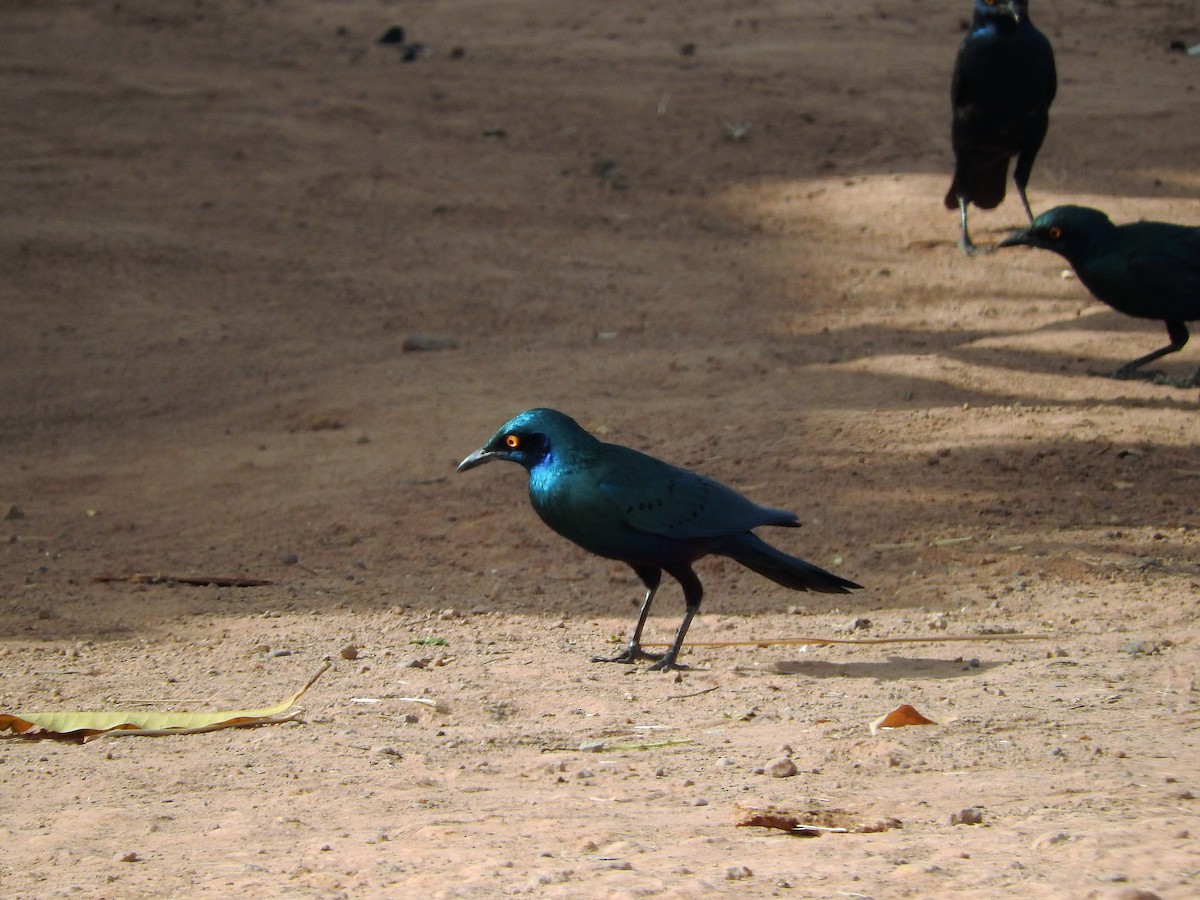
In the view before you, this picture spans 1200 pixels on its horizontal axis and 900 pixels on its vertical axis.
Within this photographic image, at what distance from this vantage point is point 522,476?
675 cm

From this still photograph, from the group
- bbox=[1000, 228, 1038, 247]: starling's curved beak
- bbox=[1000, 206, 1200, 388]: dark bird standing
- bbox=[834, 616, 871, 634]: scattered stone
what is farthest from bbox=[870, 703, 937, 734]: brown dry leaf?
bbox=[1000, 228, 1038, 247]: starling's curved beak

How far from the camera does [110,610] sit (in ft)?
17.7

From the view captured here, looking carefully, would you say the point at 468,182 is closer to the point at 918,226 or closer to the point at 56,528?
the point at 918,226

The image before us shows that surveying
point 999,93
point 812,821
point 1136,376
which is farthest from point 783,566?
point 999,93

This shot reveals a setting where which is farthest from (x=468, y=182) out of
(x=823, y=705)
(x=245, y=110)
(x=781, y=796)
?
(x=781, y=796)

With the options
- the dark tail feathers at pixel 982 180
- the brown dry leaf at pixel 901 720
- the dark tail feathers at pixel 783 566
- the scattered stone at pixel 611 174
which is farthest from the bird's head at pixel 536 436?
the scattered stone at pixel 611 174

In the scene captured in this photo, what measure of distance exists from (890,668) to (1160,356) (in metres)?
3.73

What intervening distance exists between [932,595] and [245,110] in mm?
9378

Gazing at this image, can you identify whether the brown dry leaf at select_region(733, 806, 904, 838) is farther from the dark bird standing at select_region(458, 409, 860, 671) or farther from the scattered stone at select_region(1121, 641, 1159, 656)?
the scattered stone at select_region(1121, 641, 1159, 656)

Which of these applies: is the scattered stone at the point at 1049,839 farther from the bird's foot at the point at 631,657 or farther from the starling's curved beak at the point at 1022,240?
the starling's curved beak at the point at 1022,240

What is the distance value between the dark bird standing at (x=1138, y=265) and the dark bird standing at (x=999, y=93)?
7.12ft

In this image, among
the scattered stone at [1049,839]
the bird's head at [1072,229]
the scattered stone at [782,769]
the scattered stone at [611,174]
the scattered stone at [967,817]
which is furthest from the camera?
the scattered stone at [611,174]

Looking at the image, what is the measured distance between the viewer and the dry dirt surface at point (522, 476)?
10.3ft

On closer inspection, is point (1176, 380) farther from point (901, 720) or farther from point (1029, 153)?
point (901, 720)
